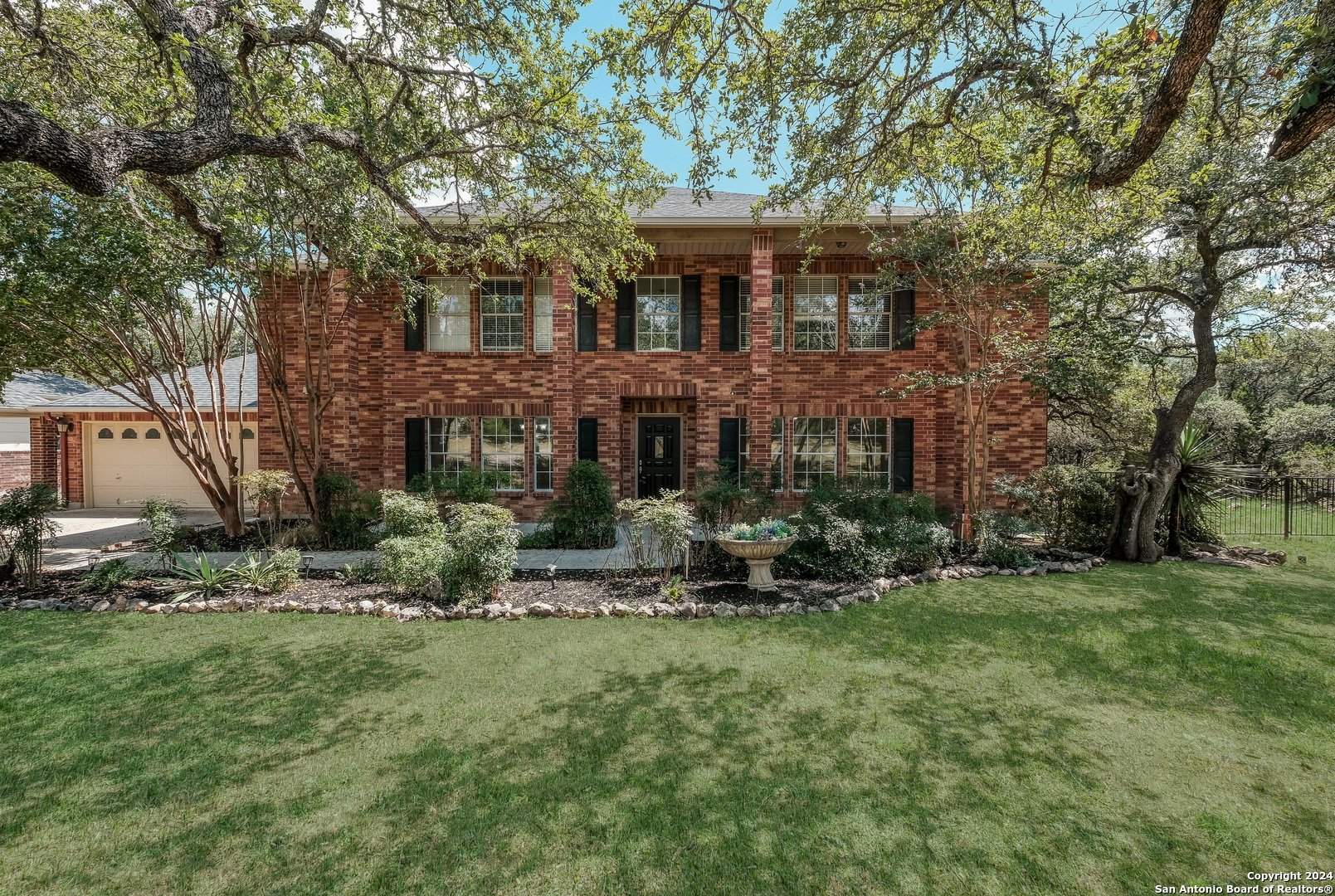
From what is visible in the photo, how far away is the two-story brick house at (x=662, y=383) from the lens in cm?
1049

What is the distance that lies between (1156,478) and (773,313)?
22.4 ft

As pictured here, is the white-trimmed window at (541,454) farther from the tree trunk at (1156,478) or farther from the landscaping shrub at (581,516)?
the tree trunk at (1156,478)

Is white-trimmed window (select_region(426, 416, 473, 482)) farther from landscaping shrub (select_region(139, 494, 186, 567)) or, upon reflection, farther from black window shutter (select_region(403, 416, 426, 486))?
landscaping shrub (select_region(139, 494, 186, 567))

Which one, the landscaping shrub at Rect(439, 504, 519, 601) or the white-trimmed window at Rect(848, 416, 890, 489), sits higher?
the white-trimmed window at Rect(848, 416, 890, 489)

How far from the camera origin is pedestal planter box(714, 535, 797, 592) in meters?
5.90

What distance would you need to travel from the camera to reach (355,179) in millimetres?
6562

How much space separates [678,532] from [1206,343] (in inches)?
332

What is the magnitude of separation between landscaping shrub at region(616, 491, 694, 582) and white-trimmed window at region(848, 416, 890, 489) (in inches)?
224

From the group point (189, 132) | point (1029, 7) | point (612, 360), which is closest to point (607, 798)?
point (189, 132)

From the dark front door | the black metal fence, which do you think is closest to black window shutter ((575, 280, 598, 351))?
the dark front door

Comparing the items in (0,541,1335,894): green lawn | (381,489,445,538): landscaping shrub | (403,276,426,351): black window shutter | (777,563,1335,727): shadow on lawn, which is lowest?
(0,541,1335,894): green lawn

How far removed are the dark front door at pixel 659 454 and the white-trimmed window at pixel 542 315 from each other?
104 inches

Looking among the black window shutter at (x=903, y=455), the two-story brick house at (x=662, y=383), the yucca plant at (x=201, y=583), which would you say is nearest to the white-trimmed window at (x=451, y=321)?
the two-story brick house at (x=662, y=383)

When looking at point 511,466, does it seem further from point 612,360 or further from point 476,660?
point 476,660
